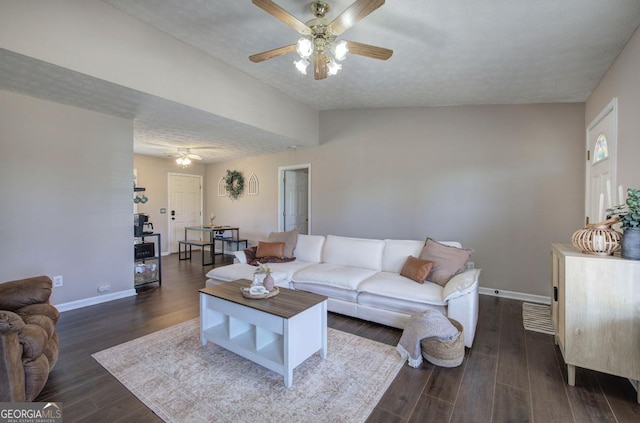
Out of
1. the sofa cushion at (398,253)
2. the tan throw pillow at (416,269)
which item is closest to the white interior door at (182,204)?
the sofa cushion at (398,253)

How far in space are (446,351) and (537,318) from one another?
5.63 ft

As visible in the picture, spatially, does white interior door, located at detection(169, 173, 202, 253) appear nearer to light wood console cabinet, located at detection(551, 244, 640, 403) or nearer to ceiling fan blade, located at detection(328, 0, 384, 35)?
ceiling fan blade, located at detection(328, 0, 384, 35)

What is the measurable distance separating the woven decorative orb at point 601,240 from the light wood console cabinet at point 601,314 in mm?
62

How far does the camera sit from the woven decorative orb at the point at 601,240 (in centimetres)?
188

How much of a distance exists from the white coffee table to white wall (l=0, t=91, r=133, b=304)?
2.11m

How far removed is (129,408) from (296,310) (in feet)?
3.89

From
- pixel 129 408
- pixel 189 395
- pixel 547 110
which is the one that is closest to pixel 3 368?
pixel 129 408

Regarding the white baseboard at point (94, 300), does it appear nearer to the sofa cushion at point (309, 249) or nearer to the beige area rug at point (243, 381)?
the beige area rug at point (243, 381)

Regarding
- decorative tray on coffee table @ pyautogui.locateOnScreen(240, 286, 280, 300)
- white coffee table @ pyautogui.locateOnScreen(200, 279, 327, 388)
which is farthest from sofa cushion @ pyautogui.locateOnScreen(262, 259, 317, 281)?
decorative tray on coffee table @ pyautogui.locateOnScreen(240, 286, 280, 300)

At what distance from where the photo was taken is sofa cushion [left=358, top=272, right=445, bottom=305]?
2.67 metres

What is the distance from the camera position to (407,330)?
2.34 meters

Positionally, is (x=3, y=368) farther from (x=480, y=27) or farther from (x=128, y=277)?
(x=480, y=27)

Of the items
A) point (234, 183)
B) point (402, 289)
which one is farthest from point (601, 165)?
point (234, 183)

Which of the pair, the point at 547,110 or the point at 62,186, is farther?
the point at 547,110
